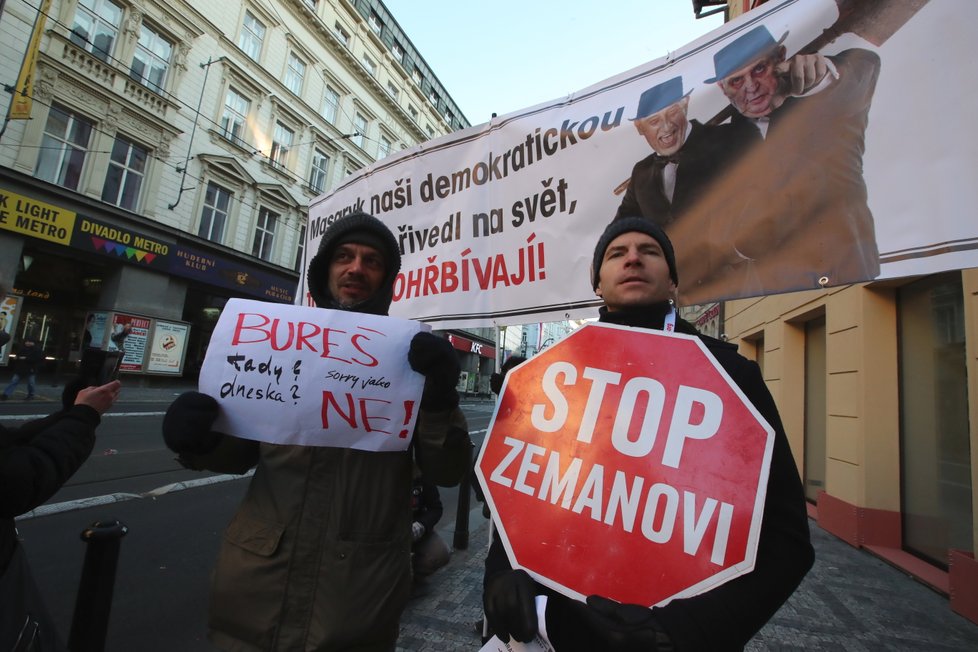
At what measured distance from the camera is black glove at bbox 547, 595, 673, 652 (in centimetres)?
87

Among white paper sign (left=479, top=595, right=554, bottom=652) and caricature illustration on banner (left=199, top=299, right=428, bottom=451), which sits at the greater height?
caricature illustration on banner (left=199, top=299, right=428, bottom=451)

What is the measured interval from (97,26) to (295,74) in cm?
799

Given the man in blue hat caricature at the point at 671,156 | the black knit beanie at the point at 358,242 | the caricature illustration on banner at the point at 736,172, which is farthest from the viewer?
the man in blue hat caricature at the point at 671,156

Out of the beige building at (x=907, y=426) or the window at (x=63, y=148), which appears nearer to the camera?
the beige building at (x=907, y=426)

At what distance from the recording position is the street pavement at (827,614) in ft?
9.14

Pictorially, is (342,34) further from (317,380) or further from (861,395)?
(317,380)

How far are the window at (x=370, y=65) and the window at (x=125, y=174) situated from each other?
13.9m

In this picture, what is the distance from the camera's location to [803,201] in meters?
1.65

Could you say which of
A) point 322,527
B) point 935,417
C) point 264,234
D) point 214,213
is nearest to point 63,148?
point 214,213

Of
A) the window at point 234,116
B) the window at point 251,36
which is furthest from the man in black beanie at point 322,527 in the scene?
the window at point 251,36

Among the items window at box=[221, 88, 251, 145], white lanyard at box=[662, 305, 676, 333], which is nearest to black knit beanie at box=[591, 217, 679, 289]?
white lanyard at box=[662, 305, 676, 333]

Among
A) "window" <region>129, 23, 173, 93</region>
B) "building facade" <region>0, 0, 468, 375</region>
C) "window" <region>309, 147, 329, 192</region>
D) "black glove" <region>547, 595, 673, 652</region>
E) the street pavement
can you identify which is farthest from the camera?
"window" <region>309, 147, 329, 192</region>

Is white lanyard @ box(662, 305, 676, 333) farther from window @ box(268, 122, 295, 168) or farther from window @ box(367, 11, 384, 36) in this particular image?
window @ box(367, 11, 384, 36)

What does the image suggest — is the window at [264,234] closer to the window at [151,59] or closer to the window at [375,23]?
the window at [151,59]
